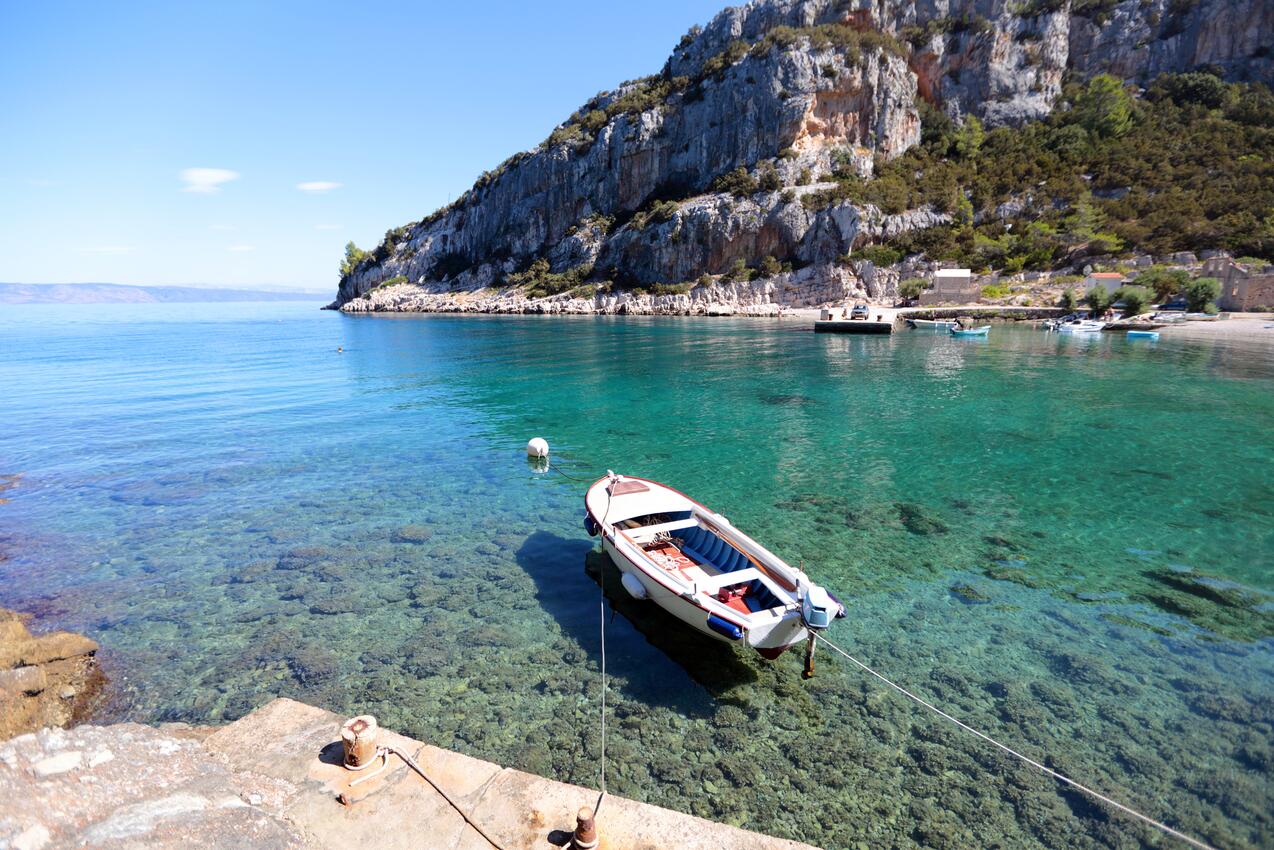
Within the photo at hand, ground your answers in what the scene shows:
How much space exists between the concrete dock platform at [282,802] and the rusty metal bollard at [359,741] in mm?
128

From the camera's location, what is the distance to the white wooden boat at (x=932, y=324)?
64.8 metres

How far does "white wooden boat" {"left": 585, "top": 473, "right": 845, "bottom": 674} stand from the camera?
8.23 meters

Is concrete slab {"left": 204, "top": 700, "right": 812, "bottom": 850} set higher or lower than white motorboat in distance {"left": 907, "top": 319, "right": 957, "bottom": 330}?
lower

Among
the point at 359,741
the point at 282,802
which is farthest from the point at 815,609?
the point at 282,802


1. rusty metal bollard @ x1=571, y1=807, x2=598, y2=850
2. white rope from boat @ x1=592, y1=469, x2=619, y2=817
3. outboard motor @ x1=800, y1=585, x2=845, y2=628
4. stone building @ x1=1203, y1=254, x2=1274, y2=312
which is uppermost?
stone building @ x1=1203, y1=254, x2=1274, y2=312

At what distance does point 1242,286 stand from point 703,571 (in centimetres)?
7807

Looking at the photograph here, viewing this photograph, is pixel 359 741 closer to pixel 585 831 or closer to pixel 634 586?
pixel 585 831

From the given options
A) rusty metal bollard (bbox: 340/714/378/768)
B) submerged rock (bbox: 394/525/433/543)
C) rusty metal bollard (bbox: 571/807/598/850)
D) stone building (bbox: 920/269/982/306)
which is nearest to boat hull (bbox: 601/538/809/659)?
rusty metal bollard (bbox: 571/807/598/850)

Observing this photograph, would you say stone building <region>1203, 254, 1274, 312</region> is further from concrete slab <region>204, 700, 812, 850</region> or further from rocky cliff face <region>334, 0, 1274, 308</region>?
concrete slab <region>204, 700, 812, 850</region>

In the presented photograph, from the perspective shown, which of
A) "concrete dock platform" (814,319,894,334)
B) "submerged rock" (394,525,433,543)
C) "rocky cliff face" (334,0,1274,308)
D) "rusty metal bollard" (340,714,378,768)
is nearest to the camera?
"rusty metal bollard" (340,714,378,768)

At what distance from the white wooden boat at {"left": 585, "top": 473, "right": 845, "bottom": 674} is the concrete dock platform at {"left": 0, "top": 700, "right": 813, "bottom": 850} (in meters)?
3.12

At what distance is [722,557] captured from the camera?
1098 centimetres

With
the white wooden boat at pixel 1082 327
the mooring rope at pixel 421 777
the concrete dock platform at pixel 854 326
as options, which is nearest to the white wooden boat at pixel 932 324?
the concrete dock platform at pixel 854 326

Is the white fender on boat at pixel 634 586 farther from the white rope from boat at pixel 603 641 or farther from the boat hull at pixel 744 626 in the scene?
the white rope from boat at pixel 603 641
